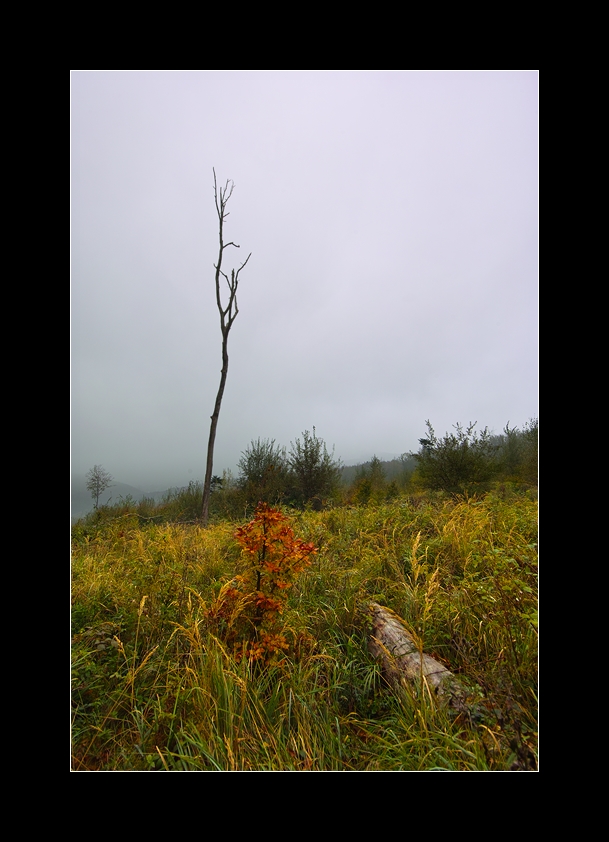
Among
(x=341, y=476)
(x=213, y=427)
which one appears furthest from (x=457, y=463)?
(x=213, y=427)

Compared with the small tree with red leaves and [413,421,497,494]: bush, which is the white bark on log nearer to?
the small tree with red leaves

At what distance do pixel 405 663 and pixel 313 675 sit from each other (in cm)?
50

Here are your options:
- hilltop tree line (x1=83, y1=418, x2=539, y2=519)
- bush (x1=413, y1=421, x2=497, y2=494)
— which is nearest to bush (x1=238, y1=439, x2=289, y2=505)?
hilltop tree line (x1=83, y1=418, x2=539, y2=519)

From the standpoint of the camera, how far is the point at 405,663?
1623 mm

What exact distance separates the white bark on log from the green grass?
59 mm

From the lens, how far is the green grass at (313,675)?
4.22 ft

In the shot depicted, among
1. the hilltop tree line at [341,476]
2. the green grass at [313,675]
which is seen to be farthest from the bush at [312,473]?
the green grass at [313,675]

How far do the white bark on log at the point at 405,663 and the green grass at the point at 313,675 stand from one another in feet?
0.19

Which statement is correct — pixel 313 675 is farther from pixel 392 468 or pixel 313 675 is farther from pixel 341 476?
pixel 392 468

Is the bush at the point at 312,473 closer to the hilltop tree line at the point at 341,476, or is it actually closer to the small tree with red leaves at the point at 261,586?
the hilltop tree line at the point at 341,476

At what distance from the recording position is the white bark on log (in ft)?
4.55
